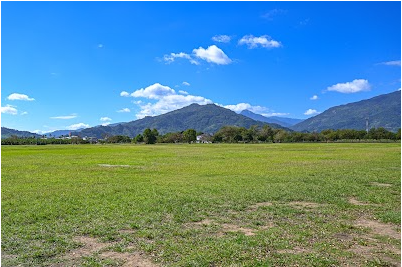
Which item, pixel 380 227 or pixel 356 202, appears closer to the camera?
pixel 380 227

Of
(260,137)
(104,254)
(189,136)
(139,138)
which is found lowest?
(104,254)

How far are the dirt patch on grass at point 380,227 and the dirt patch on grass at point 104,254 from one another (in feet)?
20.9

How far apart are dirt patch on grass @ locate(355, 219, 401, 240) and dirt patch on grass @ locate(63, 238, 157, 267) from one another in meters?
6.38

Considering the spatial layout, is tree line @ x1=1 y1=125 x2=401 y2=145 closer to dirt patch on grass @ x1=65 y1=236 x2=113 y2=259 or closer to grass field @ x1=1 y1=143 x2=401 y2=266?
grass field @ x1=1 y1=143 x2=401 y2=266

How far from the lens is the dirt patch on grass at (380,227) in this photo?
850cm

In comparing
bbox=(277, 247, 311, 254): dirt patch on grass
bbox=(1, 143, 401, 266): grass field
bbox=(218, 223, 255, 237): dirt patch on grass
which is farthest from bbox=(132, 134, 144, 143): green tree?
bbox=(277, 247, 311, 254): dirt patch on grass

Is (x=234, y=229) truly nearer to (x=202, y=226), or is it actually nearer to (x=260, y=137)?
(x=202, y=226)

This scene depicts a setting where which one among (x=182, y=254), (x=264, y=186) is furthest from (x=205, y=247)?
(x=264, y=186)

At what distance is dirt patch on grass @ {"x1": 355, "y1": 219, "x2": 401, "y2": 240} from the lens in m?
8.50

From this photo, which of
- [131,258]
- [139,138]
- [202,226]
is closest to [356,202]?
[202,226]

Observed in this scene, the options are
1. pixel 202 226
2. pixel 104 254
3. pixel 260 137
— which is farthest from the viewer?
pixel 260 137

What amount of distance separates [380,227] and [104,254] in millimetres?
7785

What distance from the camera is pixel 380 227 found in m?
9.20

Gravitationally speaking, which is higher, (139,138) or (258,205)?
(139,138)
